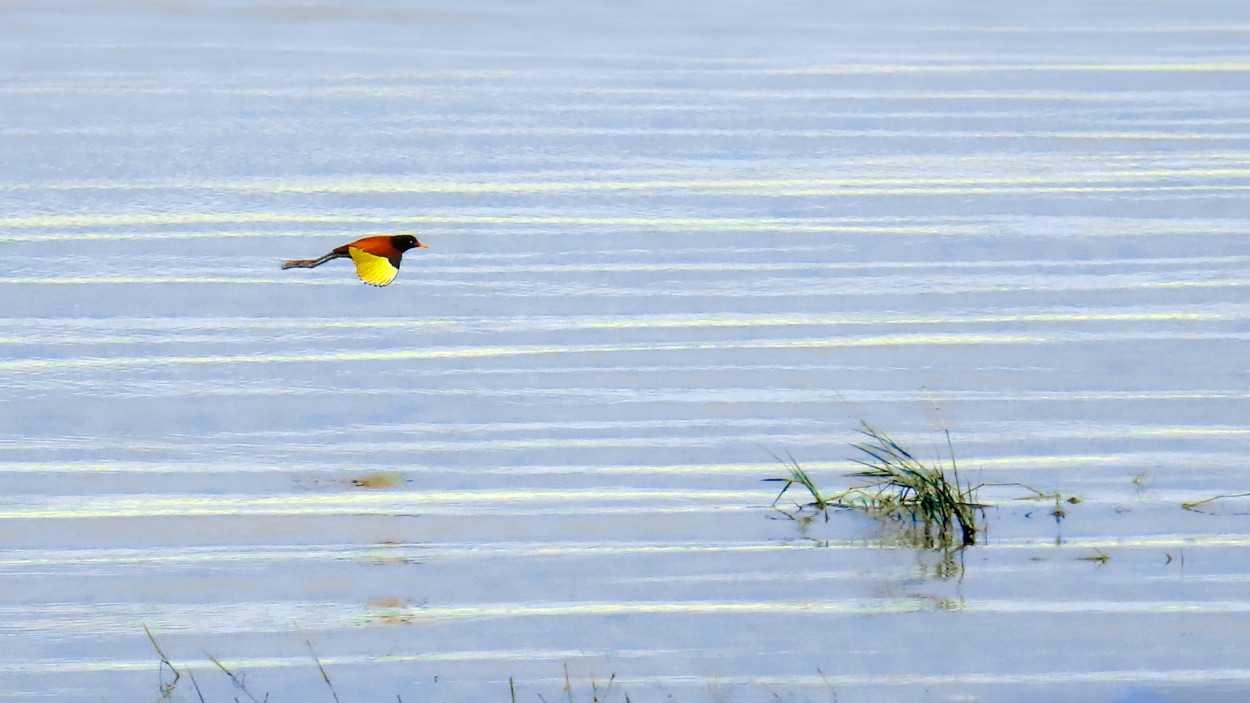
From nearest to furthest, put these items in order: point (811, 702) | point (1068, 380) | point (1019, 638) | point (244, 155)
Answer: point (811, 702) → point (1019, 638) → point (1068, 380) → point (244, 155)

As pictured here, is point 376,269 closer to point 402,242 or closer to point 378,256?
point 378,256

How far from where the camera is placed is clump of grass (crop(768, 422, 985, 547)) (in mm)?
7316

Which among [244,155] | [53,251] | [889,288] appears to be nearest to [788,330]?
[889,288]

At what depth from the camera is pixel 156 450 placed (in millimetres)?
8797

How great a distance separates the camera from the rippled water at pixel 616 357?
6.68 m

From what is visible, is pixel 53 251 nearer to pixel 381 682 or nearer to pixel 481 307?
pixel 481 307

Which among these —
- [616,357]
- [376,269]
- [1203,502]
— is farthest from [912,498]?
[376,269]

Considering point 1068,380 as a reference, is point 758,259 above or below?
above

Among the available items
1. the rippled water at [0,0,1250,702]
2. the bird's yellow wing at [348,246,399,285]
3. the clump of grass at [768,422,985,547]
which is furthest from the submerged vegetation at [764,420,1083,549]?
the bird's yellow wing at [348,246,399,285]

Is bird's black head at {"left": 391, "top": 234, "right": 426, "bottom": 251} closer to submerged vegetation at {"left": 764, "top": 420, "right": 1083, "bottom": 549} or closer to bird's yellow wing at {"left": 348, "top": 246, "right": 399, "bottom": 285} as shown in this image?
bird's yellow wing at {"left": 348, "top": 246, "right": 399, "bottom": 285}

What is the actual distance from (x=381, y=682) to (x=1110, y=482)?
2970mm

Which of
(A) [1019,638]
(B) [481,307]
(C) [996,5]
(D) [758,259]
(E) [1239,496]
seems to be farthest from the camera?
(C) [996,5]

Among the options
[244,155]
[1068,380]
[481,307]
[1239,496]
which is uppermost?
[244,155]

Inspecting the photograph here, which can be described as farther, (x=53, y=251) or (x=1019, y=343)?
(x=53, y=251)
